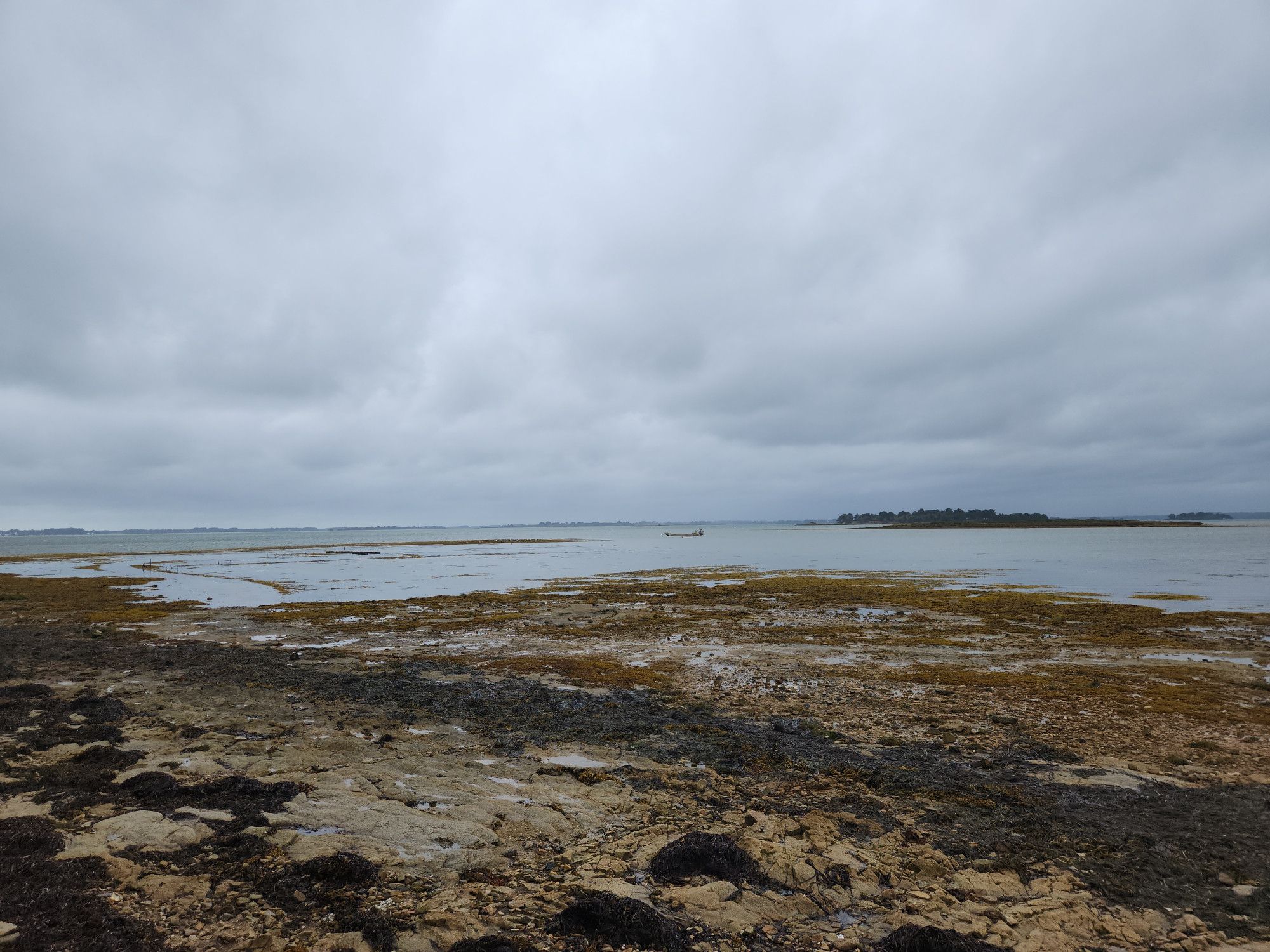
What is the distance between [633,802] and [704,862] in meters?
1.79

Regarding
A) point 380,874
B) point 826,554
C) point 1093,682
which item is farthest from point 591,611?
point 826,554

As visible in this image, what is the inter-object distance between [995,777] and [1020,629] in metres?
16.4

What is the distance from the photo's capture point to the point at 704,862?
5.98 metres

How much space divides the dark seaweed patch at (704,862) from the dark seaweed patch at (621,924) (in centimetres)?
68

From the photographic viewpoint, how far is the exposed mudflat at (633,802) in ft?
16.6

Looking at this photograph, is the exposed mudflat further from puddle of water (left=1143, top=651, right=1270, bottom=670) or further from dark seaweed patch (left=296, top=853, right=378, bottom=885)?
puddle of water (left=1143, top=651, right=1270, bottom=670)

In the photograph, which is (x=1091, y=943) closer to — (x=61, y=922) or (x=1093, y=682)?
(x=61, y=922)

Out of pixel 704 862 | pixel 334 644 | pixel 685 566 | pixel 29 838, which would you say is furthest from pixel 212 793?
pixel 685 566

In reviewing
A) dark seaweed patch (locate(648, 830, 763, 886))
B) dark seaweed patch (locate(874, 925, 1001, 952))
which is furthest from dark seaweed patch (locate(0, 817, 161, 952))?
dark seaweed patch (locate(874, 925, 1001, 952))

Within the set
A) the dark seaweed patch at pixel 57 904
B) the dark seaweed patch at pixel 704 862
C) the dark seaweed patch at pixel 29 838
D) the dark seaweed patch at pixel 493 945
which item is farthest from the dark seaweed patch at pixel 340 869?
the dark seaweed patch at pixel 704 862

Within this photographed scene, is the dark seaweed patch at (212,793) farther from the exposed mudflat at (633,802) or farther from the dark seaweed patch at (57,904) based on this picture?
the dark seaweed patch at (57,904)

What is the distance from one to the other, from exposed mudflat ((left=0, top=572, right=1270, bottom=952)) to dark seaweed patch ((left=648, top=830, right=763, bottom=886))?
3 centimetres

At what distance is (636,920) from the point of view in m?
5.00

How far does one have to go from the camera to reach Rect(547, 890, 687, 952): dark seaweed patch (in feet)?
15.9
